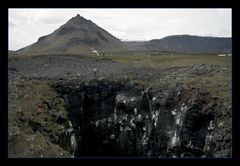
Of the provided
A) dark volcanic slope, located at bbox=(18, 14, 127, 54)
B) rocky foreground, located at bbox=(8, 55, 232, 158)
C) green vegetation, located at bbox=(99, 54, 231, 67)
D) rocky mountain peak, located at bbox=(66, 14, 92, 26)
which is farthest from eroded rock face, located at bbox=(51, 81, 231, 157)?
rocky mountain peak, located at bbox=(66, 14, 92, 26)

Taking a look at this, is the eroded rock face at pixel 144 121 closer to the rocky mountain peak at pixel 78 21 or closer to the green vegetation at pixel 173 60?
the green vegetation at pixel 173 60

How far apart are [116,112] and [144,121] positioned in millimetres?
1990

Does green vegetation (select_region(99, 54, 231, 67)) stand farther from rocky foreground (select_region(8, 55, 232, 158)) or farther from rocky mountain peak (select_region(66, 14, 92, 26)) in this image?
rocky mountain peak (select_region(66, 14, 92, 26))

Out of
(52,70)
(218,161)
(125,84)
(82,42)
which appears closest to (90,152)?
(125,84)

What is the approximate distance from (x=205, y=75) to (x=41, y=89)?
8.49 metres

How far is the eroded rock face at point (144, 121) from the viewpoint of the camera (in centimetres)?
1531

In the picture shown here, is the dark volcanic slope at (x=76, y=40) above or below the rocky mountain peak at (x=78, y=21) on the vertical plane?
below

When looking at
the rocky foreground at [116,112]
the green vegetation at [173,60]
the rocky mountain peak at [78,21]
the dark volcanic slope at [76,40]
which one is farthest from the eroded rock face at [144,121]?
the rocky mountain peak at [78,21]

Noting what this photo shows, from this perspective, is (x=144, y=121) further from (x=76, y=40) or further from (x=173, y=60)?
(x=76, y=40)

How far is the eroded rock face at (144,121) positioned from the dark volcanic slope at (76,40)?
290ft

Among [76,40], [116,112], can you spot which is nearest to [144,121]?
[116,112]

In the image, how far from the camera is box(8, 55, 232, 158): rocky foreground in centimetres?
1459

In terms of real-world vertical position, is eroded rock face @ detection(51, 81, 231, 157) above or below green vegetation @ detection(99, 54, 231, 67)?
below

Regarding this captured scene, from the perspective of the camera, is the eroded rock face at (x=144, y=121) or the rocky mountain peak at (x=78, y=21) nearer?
the eroded rock face at (x=144, y=121)
